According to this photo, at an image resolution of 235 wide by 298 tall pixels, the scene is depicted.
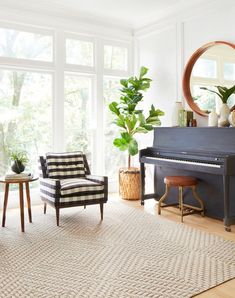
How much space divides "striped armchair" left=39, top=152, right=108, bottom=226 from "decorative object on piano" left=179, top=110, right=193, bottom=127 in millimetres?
1404

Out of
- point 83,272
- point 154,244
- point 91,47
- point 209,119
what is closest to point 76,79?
point 91,47

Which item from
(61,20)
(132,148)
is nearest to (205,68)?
(132,148)

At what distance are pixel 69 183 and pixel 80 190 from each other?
0.54 ft

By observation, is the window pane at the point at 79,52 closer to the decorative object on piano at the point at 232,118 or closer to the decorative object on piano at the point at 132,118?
the decorative object on piano at the point at 132,118

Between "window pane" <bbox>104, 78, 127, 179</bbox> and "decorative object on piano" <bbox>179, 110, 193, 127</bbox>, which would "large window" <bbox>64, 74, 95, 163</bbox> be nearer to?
"window pane" <bbox>104, 78, 127, 179</bbox>

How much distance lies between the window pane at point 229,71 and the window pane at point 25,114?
8.52ft

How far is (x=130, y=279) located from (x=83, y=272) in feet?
1.25

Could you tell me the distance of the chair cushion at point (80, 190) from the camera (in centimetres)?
374

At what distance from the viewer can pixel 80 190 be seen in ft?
12.5

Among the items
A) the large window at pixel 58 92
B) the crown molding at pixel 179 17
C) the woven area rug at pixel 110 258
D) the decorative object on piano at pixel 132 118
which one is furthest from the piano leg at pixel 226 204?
the large window at pixel 58 92

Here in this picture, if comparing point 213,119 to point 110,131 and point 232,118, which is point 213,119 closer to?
point 232,118

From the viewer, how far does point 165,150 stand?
4531 millimetres

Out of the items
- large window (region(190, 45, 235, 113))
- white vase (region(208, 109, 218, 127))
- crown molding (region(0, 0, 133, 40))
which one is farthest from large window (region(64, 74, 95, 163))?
→ white vase (region(208, 109, 218, 127))

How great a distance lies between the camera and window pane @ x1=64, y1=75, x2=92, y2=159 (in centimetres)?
528
